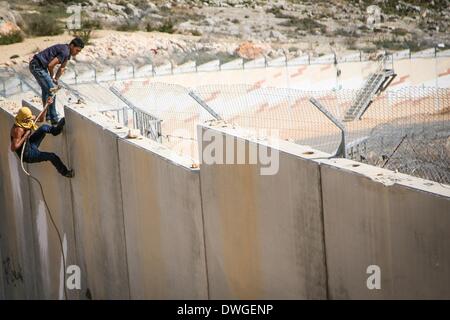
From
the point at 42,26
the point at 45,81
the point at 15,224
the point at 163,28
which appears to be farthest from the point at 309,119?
the point at 163,28

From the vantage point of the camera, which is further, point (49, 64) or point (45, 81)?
point (45, 81)

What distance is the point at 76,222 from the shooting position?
1331cm

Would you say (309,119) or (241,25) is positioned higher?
(309,119)

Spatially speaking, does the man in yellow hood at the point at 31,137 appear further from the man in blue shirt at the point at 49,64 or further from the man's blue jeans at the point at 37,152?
the man in blue shirt at the point at 49,64

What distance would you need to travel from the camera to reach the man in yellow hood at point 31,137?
39.0 ft

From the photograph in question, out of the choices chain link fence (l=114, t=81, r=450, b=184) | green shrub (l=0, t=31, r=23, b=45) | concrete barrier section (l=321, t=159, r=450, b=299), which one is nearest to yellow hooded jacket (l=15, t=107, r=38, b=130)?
chain link fence (l=114, t=81, r=450, b=184)

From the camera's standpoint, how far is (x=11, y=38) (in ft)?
133

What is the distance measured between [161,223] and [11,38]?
106 feet

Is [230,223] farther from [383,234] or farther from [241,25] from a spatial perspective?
[241,25]

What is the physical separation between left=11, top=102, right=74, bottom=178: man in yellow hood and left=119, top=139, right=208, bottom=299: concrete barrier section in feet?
5.12

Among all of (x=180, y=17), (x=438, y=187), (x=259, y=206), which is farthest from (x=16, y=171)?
(x=180, y=17)

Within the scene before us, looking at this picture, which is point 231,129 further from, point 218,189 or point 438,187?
point 438,187

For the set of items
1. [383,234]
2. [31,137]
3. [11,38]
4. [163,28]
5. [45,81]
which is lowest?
[163,28]

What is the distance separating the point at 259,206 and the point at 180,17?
143 ft
